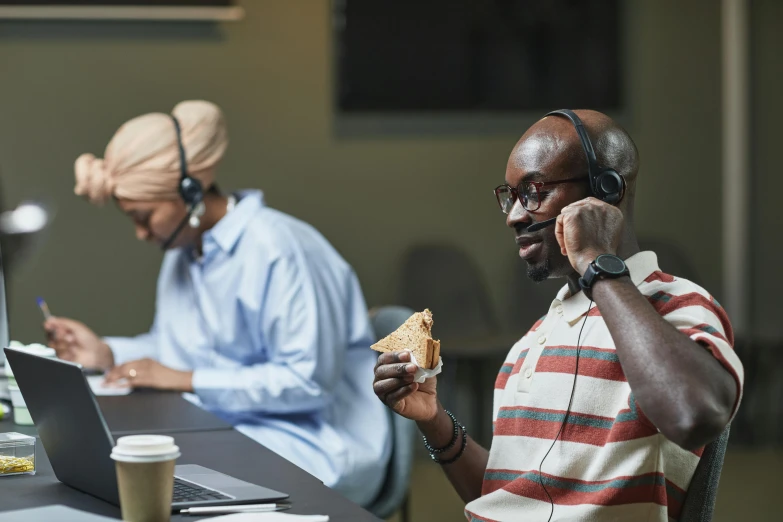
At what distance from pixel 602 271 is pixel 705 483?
0.35 metres

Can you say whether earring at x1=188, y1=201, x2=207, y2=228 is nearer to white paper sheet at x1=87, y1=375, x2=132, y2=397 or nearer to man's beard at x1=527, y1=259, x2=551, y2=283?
white paper sheet at x1=87, y1=375, x2=132, y2=397

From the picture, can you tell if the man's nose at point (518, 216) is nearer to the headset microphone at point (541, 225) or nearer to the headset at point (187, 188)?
the headset microphone at point (541, 225)

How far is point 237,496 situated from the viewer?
55.5 inches

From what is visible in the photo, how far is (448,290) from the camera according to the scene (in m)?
5.42

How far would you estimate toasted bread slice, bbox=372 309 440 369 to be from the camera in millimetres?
1565

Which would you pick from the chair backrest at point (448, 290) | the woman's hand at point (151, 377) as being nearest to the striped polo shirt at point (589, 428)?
the woman's hand at point (151, 377)

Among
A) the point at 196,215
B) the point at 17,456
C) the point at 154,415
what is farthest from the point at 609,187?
the point at 196,215

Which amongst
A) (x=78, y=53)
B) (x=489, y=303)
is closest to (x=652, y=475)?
(x=489, y=303)

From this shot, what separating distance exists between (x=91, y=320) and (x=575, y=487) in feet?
13.6

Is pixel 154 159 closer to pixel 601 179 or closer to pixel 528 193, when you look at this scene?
pixel 528 193

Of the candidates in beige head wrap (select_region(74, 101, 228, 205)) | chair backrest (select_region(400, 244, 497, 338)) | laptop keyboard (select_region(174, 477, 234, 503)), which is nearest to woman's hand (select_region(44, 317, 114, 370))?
beige head wrap (select_region(74, 101, 228, 205))

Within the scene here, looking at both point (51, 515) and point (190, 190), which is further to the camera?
point (190, 190)

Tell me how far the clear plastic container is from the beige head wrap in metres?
1.20

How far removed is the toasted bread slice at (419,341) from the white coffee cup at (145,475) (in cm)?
49
